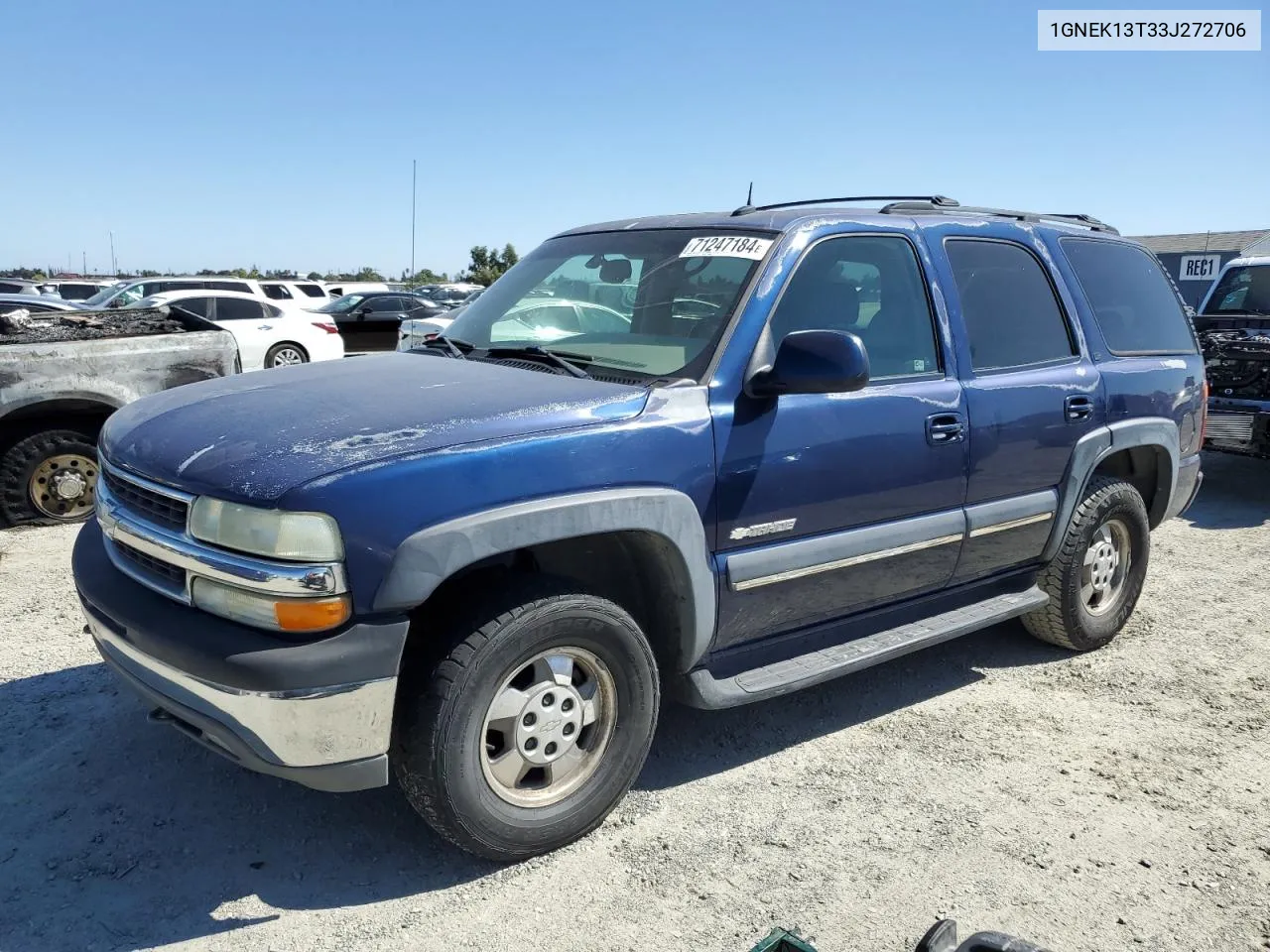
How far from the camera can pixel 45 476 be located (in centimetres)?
652

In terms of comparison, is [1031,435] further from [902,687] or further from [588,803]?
[588,803]

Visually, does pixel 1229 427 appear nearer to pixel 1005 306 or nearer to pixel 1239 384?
pixel 1239 384

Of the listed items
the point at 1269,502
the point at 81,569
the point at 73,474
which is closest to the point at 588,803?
the point at 81,569

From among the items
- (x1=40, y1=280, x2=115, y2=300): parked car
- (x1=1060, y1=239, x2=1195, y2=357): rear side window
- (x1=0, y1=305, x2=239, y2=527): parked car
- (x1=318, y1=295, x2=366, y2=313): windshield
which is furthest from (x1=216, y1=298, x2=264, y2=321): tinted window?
(x1=40, y1=280, x2=115, y2=300): parked car

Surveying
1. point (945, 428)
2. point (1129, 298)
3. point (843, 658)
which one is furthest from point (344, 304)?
point (843, 658)

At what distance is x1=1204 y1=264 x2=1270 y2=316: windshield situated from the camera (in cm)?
937

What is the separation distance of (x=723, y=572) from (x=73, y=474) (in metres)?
5.34

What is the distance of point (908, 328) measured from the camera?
373 centimetres

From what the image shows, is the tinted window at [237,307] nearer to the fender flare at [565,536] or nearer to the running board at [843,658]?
the running board at [843,658]

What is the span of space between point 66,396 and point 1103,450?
20.2 feet

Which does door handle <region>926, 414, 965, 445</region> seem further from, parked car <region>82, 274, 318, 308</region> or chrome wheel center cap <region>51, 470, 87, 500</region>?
parked car <region>82, 274, 318, 308</region>

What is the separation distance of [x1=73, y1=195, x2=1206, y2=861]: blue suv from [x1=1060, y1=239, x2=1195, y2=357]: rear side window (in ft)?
0.43

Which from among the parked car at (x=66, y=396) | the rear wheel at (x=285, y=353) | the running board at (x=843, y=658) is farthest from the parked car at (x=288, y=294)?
the running board at (x=843, y=658)

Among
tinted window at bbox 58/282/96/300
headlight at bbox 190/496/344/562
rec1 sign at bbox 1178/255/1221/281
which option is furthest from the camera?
rec1 sign at bbox 1178/255/1221/281
